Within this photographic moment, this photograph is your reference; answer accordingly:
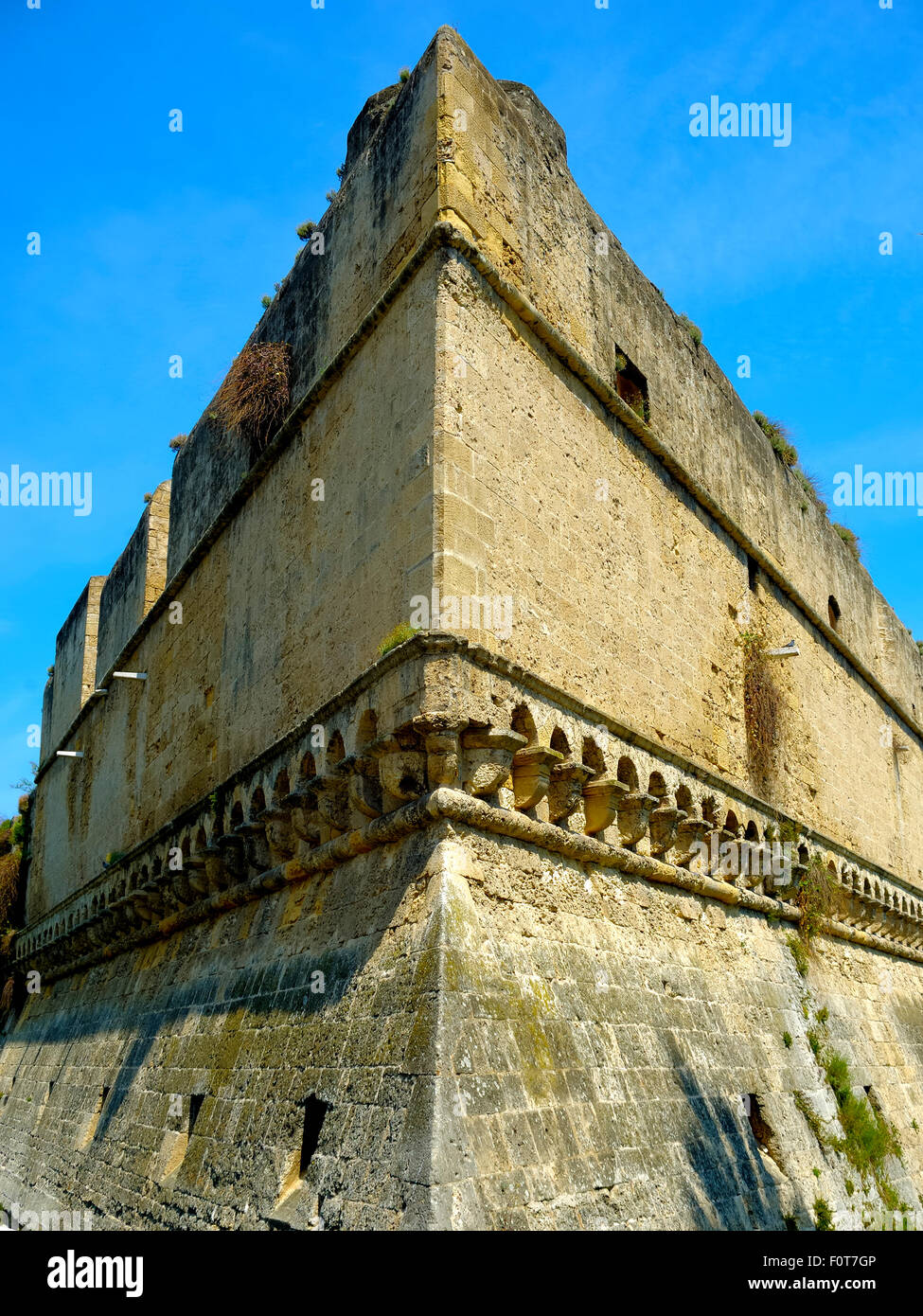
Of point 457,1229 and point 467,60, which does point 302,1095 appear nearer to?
point 457,1229

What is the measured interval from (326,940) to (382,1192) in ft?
5.79

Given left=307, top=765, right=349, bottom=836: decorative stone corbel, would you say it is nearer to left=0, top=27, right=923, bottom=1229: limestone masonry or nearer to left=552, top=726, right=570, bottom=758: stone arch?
left=0, top=27, right=923, bottom=1229: limestone masonry

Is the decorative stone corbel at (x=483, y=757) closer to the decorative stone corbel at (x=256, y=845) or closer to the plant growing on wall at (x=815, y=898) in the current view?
the decorative stone corbel at (x=256, y=845)

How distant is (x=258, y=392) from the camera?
891 cm

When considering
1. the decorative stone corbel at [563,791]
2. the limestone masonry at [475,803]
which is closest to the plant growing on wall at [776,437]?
the limestone masonry at [475,803]

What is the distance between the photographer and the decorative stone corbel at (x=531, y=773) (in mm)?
5848

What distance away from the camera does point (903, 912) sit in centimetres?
1178

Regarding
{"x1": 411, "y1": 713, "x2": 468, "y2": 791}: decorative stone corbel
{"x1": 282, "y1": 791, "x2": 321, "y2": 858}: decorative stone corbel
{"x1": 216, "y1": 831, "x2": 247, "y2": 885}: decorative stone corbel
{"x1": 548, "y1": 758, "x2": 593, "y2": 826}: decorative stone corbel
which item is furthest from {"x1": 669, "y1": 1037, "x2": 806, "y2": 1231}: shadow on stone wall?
{"x1": 216, "y1": 831, "x2": 247, "y2": 885}: decorative stone corbel

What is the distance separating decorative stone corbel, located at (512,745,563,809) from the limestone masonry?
0.11 ft

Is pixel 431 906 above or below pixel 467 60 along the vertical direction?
below

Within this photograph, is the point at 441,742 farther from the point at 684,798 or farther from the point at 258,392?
the point at 258,392

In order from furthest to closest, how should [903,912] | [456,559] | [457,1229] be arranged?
1. [903,912]
2. [456,559]
3. [457,1229]

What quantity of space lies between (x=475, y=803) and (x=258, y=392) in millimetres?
4929
